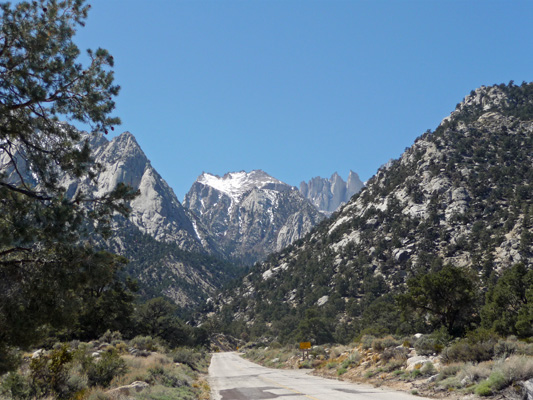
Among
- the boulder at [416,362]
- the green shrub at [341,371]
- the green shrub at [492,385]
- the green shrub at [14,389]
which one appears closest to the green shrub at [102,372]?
the green shrub at [14,389]

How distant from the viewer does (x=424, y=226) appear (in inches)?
3602

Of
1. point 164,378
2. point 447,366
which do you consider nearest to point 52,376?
point 164,378

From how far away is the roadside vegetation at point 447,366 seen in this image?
1091 cm

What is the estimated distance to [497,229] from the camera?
253 ft

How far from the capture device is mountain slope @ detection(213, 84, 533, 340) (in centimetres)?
7469

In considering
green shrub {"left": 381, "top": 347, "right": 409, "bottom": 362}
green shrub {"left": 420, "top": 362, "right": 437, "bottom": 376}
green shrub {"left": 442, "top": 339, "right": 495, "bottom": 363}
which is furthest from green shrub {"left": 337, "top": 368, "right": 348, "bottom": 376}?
green shrub {"left": 442, "top": 339, "right": 495, "bottom": 363}

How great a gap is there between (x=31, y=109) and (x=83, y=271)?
4.04m

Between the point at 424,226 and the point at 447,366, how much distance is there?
272 feet

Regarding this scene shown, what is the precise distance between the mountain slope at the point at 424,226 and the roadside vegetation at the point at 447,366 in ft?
115

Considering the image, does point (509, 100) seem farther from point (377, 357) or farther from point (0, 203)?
point (0, 203)

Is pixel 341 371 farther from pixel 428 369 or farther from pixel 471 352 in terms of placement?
pixel 471 352

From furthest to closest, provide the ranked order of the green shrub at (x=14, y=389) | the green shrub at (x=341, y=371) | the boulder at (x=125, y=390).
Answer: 1. the green shrub at (x=341, y=371)
2. the boulder at (x=125, y=390)
3. the green shrub at (x=14, y=389)

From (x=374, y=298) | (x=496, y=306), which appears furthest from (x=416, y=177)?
(x=496, y=306)

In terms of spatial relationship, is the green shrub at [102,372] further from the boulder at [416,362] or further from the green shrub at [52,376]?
the boulder at [416,362]
